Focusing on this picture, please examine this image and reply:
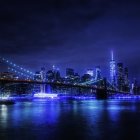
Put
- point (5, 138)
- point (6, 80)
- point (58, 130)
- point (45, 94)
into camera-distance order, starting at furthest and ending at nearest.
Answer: point (45, 94)
point (6, 80)
point (58, 130)
point (5, 138)

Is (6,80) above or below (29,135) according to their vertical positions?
above

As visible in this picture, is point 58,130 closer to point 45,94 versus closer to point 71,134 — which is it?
point 71,134

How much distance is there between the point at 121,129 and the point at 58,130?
4.03m

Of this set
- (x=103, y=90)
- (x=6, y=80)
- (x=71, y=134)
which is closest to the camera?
(x=71, y=134)

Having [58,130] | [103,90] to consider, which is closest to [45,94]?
[103,90]

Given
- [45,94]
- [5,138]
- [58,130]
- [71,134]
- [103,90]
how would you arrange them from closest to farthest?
[5,138]
[71,134]
[58,130]
[103,90]
[45,94]

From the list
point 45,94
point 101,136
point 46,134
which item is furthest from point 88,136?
point 45,94

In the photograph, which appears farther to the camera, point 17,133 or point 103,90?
point 103,90

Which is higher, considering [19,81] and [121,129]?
[19,81]

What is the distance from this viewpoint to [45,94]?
427ft

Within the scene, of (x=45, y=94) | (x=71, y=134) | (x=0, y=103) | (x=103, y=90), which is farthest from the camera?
(x=45, y=94)

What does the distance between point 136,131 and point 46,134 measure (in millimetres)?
5483

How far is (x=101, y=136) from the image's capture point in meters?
22.6

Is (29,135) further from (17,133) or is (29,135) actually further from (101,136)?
(101,136)
